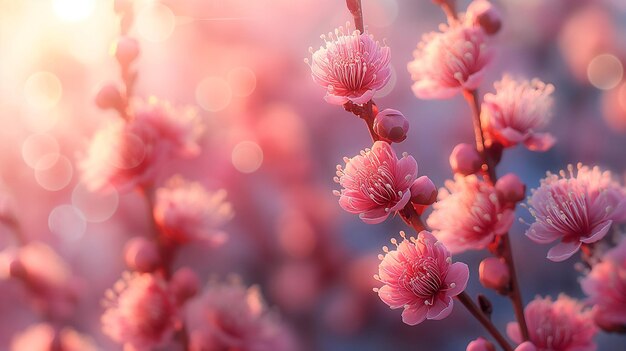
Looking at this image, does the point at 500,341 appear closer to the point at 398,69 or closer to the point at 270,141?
the point at 270,141

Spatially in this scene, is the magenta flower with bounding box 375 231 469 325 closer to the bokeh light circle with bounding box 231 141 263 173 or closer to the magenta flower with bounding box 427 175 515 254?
the magenta flower with bounding box 427 175 515 254

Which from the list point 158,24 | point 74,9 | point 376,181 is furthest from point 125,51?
point 158,24

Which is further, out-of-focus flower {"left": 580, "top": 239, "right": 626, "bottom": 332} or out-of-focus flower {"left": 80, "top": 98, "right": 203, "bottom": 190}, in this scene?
out-of-focus flower {"left": 80, "top": 98, "right": 203, "bottom": 190}

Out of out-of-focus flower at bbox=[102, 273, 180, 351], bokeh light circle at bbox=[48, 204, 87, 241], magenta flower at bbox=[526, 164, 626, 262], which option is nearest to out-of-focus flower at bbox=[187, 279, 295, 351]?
out-of-focus flower at bbox=[102, 273, 180, 351]

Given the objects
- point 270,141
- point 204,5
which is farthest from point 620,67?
point 204,5

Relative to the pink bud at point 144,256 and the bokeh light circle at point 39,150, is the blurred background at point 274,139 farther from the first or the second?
the pink bud at point 144,256

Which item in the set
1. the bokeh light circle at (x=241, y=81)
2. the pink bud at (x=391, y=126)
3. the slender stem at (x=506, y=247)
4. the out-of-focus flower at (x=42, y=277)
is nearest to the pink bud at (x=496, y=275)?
the slender stem at (x=506, y=247)

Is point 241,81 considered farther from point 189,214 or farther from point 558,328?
point 558,328
